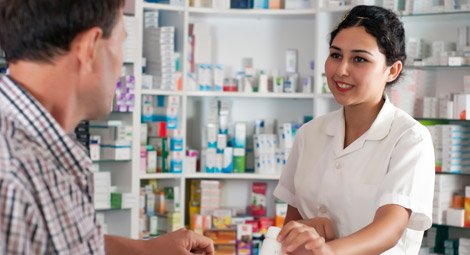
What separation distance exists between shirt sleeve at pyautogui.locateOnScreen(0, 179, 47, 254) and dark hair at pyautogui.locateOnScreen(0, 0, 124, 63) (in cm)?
28

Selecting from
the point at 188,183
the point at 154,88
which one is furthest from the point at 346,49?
the point at 188,183

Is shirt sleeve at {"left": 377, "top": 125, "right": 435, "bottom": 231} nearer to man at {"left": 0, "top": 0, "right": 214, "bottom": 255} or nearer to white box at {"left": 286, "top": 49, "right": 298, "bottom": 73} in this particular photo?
man at {"left": 0, "top": 0, "right": 214, "bottom": 255}

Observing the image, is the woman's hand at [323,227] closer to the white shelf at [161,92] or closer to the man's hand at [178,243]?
the man's hand at [178,243]

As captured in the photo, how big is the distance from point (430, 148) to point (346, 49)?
42 centimetres

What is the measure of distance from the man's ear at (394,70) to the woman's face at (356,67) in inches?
2.1

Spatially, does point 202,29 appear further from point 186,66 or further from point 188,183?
point 188,183

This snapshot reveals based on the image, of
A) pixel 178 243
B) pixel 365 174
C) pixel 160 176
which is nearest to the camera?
pixel 178 243

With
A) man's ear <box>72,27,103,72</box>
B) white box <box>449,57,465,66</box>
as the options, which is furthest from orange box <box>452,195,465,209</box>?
man's ear <box>72,27,103,72</box>

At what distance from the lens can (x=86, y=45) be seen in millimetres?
1154

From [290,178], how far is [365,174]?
34cm

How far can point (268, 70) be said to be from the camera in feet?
19.0

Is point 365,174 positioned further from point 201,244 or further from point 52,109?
point 52,109

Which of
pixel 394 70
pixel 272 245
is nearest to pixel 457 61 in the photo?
pixel 394 70

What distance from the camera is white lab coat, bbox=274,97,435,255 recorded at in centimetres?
202
